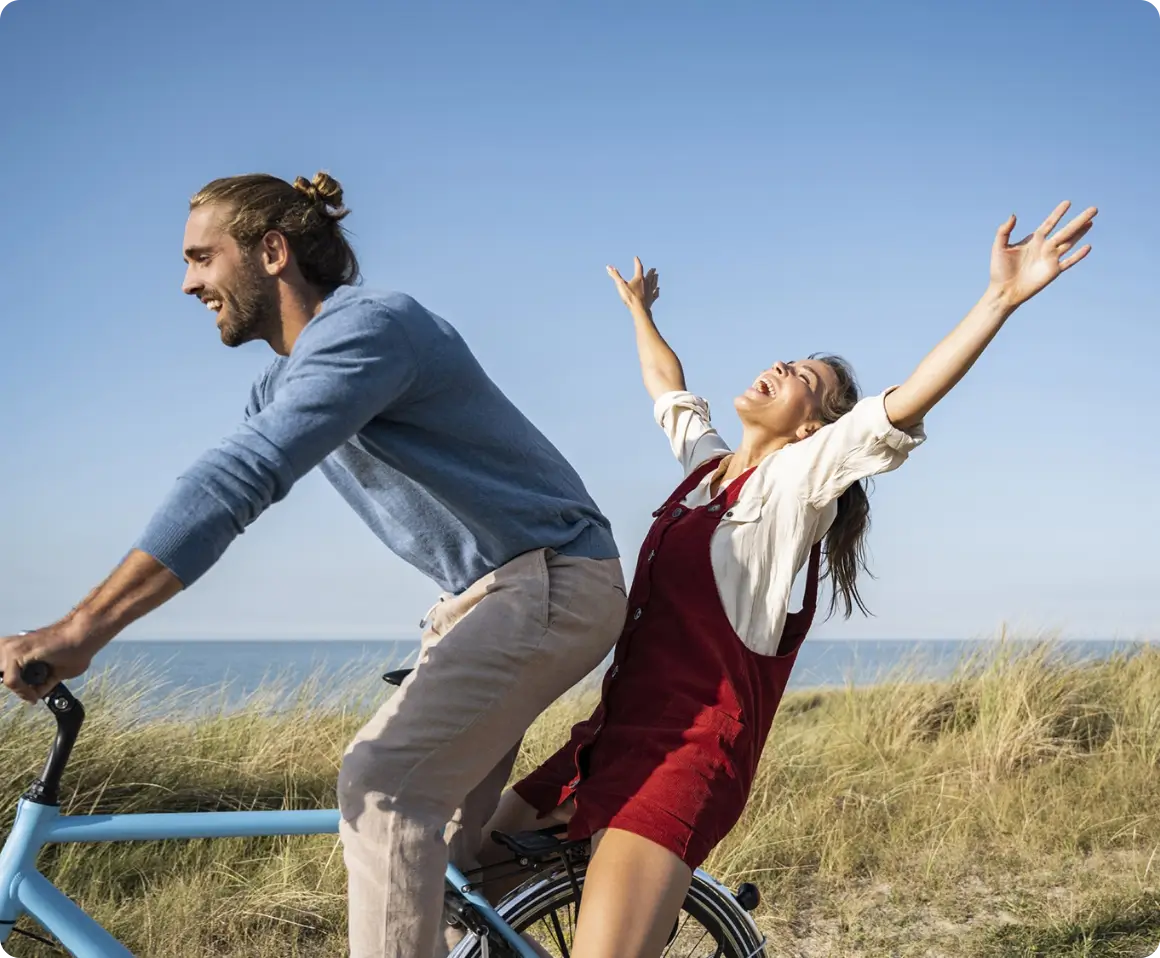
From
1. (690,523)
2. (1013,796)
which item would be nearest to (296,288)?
(690,523)

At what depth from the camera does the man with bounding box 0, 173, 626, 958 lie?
209 centimetres

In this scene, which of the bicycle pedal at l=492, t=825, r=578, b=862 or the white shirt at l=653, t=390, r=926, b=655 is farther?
the white shirt at l=653, t=390, r=926, b=655

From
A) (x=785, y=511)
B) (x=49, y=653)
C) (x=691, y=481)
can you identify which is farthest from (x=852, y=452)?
(x=49, y=653)

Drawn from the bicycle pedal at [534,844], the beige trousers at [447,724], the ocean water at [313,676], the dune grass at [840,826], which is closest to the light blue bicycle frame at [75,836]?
the beige trousers at [447,724]

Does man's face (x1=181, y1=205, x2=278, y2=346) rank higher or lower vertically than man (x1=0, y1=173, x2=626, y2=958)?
higher

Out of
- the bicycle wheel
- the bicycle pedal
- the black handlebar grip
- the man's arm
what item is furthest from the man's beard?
the bicycle wheel

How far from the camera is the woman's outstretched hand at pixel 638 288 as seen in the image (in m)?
4.21

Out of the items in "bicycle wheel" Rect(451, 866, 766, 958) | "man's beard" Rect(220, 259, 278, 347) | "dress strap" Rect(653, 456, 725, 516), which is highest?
"man's beard" Rect(220, 259, 278, 347)

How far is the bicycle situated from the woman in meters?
0.13

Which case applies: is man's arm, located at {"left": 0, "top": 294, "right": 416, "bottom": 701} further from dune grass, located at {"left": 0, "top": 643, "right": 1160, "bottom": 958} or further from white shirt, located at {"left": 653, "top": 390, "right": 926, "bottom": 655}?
dune grass, located at {"left": 0, "top": 643, "right": 1160, "bottom": 958}

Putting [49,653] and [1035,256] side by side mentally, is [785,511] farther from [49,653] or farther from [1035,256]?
[49,653]

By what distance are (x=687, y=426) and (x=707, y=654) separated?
3.78 feet

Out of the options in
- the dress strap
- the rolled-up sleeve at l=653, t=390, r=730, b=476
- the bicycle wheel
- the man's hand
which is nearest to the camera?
the man's hand

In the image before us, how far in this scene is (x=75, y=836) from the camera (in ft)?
7.82
